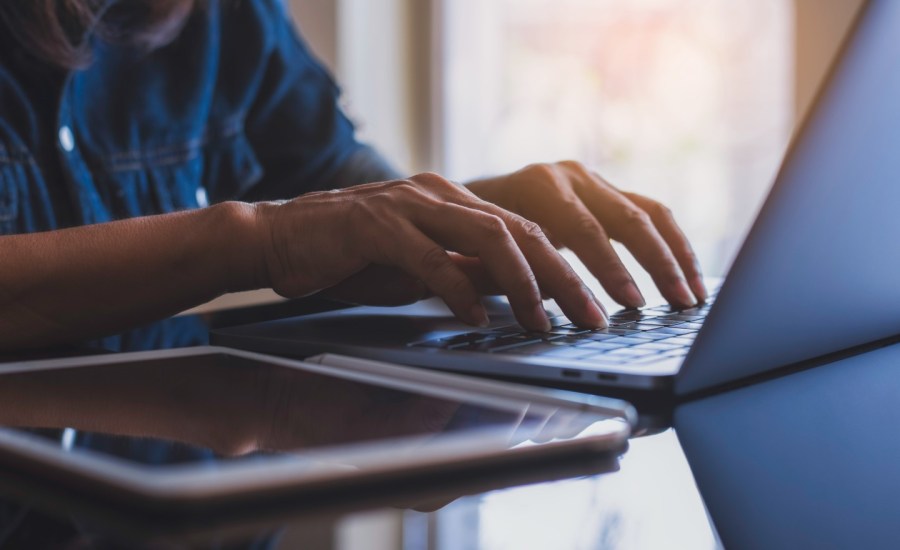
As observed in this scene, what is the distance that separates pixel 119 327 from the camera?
62cm

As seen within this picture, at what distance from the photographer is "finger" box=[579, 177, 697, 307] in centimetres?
74

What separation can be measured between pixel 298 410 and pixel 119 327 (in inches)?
13.1

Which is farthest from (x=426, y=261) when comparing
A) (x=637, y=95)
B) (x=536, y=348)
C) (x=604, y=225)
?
(x=637, y=95)

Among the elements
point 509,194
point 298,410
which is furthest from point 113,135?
point 298,410

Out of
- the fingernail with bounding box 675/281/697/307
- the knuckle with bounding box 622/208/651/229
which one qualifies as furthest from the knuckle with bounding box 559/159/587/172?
the fingernail with bounding box 675/281/697/307

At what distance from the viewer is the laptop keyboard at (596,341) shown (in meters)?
0.46

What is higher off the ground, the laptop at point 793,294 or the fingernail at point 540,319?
the laptop at point 793,294

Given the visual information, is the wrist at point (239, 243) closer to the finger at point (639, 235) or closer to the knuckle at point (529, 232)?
the knuckle at point (529, 232)

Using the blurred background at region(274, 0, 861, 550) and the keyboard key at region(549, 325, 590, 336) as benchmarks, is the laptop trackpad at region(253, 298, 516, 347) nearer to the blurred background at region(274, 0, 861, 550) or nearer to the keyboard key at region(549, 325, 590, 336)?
the keyboard key at region(549, 325, 590, 336)

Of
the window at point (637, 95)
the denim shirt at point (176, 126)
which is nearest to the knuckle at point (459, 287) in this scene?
the denim shirt at point (176, 126)

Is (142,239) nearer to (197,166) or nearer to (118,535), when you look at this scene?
(118,535)

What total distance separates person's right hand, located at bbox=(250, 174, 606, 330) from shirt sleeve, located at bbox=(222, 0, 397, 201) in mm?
717

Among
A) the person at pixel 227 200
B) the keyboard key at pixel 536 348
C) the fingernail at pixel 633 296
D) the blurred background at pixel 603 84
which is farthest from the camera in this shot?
the blurred background at pixel 603 84

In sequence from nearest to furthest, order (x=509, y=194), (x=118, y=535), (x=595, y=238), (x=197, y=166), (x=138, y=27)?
(x=118, y=535), (x=595, y=238), (x=509, y=194), (x=138, y=27), (x=197, y=166)
